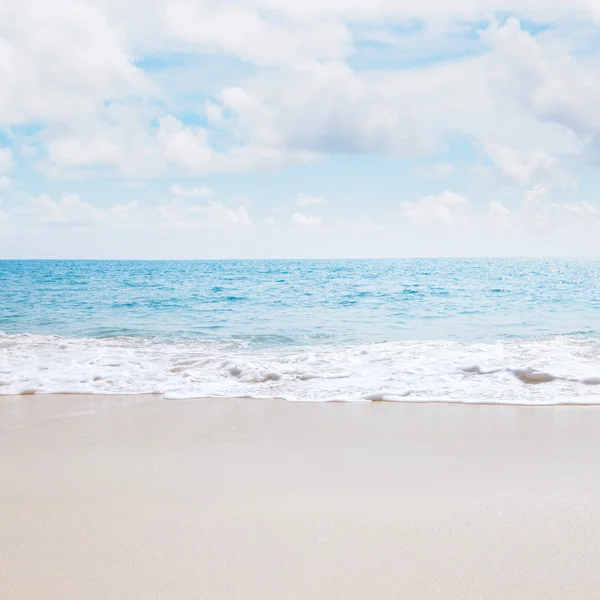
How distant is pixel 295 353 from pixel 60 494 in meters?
6.03

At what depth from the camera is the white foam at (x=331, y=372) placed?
19.5ft

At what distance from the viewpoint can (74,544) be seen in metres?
2.67

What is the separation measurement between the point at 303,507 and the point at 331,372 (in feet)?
13.5

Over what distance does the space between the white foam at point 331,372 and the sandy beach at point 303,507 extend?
39.1 inches

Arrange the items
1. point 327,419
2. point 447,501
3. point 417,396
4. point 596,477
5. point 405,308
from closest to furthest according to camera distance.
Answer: point 447,501, point 596,477, point 327,419, point 417,396, point 405,308

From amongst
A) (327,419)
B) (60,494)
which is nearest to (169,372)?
(327,419)

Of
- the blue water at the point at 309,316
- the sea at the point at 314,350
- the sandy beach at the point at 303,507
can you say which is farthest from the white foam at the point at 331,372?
the blue water at the point at 309,316

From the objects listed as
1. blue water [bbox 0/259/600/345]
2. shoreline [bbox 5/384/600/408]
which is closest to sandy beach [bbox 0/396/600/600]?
shoreline [bbox 5/384/600/408]

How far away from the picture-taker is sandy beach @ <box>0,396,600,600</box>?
2.33 m

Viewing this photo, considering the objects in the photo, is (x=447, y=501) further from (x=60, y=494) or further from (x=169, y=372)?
(x=169, y=372)

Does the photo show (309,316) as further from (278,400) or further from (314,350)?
(278,400)

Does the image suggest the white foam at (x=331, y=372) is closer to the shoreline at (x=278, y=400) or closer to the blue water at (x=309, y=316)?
the shoreline at (x=278, y=400)

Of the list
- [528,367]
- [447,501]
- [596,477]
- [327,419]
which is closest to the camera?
[447,501]

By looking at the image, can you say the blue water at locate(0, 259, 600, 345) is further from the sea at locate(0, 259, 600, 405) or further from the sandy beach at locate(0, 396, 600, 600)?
the sandy beach at locate(0, 396, 600, 600)
